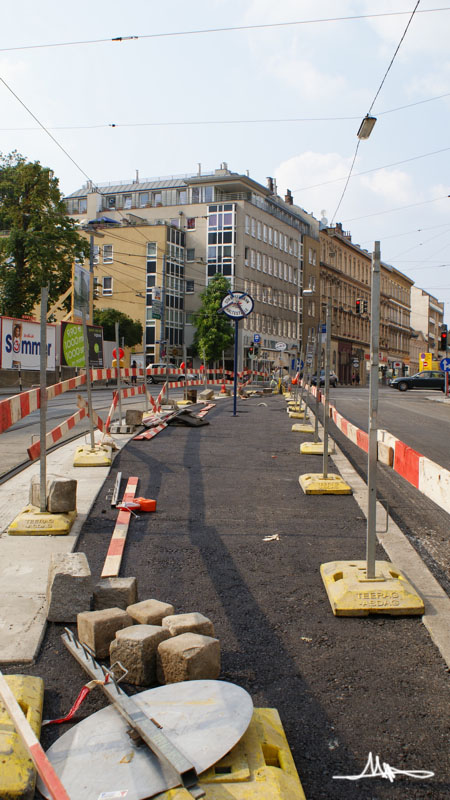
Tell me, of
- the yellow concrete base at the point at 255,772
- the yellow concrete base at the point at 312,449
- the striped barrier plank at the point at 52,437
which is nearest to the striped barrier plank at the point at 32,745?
the yellow concrete base at the point at 255,772

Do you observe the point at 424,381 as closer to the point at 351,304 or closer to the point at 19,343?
the point at 19,343

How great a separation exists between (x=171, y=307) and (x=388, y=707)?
73553 millimetres

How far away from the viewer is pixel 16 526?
552cm

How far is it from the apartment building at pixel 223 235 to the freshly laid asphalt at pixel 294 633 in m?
64.7

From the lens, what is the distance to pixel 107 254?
7581 centimetres

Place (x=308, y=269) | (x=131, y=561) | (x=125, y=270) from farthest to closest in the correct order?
(x=308, y=269)
(x=125, y=270)
(x=131, y=561)

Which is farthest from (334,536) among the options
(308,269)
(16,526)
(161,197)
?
(308,269)

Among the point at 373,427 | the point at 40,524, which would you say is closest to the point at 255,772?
the point at 373,427

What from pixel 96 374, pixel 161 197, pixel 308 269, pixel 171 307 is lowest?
pixel 96 374

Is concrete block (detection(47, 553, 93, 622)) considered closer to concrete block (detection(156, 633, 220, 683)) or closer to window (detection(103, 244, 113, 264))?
concrete block (detection(156, 633, 220, 683))

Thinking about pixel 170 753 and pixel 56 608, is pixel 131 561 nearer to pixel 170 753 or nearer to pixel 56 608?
pixel 56 608

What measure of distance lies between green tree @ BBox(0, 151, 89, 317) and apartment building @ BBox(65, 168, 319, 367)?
2798 cm

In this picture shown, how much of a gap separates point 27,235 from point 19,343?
43.5 feet

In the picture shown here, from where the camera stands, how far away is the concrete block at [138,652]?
304 centimetres
